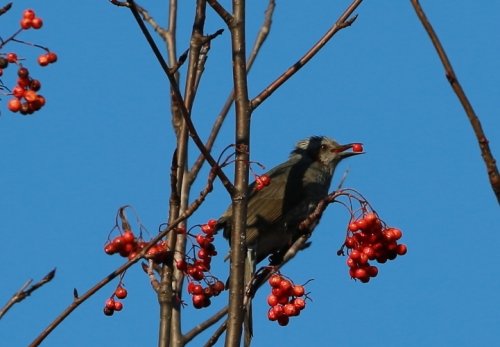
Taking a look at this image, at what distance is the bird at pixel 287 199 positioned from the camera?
8.05 metres

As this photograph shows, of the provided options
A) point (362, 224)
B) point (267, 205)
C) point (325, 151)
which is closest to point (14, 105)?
point (362, 224)

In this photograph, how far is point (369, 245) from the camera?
186 inches

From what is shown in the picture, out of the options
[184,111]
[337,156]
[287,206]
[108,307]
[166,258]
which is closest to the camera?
[184,111]

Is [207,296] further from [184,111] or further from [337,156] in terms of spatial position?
[337,156]

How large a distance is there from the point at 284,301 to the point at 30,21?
190 cm

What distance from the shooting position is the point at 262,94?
421 centimetres

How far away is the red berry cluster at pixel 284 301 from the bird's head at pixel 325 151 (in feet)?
16.1

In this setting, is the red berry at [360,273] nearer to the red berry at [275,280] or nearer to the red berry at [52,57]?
the red berry at [275,280]

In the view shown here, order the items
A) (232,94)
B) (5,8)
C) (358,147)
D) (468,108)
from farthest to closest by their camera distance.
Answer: (358,147) < (232,94) < (5,8) < (468,108)

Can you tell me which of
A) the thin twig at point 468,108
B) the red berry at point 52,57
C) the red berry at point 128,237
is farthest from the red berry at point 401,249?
the thin twig at point 468,108

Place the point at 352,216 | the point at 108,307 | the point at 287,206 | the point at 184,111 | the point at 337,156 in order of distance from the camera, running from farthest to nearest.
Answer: the point at 337,156
the point at 287,206
the point at 352,216
the point at 108,307
the point at 184,111

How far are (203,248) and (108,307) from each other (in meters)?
0.58

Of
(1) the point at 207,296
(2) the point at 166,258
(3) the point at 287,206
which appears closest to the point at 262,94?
(2) the point at 166,258

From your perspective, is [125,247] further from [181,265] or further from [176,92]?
[176,92]
